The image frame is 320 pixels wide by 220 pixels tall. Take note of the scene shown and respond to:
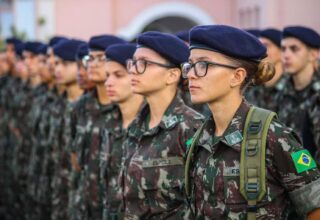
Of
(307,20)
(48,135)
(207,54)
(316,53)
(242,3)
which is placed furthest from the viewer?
(242,3)

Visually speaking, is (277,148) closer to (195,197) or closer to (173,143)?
(195,197)

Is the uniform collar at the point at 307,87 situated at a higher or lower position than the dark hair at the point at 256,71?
lower

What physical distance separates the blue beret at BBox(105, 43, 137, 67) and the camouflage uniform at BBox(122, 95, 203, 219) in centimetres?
118

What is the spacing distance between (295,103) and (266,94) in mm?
1150

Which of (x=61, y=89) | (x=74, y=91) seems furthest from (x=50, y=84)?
(x=74, y=91)

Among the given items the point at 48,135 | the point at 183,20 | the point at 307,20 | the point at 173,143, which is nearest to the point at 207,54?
the point at 173,143

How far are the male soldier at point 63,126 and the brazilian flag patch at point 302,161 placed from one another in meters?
4.54

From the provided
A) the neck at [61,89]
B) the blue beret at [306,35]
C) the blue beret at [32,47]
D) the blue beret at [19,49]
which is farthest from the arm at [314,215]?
the blue beret at [19,49]

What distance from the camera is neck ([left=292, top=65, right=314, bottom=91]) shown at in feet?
22.7

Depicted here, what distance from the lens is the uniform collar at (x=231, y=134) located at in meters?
3.80

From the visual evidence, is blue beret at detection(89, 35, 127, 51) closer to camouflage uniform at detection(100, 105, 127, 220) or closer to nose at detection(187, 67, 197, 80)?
camouflage uniform at detection(100, 105, 127, 220)

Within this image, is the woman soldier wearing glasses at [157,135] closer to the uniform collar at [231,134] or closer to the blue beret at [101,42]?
the uniform collar at [231,134]

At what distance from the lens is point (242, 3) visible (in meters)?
22.2

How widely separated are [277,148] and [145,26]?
782 inches
